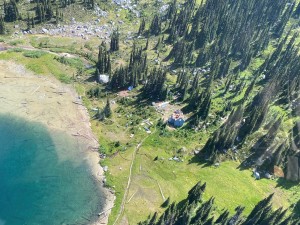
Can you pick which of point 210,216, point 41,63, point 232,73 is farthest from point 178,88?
point 210,216

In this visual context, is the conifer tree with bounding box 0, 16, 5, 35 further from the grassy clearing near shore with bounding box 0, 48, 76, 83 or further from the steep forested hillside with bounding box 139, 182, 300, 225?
the steep forested hillside with bounding box 139, 182, 300, 225

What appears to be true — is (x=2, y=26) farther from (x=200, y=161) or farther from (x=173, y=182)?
(x=200, y=161)

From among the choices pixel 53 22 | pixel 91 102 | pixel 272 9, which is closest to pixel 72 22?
pixel 53 22

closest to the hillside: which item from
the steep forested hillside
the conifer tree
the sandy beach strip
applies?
the conifer tree

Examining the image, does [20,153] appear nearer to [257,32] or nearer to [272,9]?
[257,32]

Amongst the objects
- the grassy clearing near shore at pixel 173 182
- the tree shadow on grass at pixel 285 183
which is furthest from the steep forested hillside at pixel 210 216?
the tree shadow on grass at pixel 285 183

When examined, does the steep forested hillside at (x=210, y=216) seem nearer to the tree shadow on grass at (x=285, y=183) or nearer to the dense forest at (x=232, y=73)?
the tree shadow on grass at (x=285, y=183)
